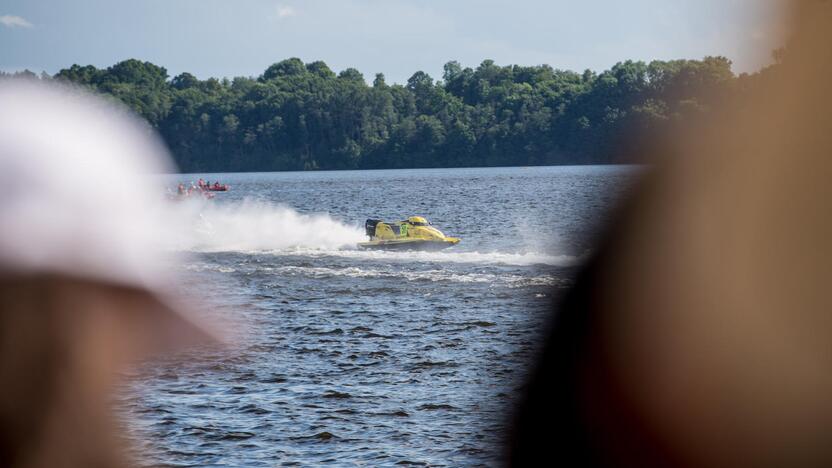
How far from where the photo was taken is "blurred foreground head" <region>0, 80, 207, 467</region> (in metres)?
17.7

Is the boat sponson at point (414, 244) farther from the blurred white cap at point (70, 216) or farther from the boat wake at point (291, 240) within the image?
the blurred white cap at point (70, 216)

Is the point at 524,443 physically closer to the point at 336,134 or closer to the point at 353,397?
the point at 353,397

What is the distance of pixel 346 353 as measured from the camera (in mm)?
23016

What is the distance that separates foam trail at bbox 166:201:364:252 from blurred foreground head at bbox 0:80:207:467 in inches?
78.8

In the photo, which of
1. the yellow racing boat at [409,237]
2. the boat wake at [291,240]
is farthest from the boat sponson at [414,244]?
the boat wake at [291,240]

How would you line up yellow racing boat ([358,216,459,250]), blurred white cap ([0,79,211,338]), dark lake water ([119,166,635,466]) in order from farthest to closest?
blurred white cap ([0,79,211,338]) → yellow racing boat ([358,216,459,250]) → dark lake water ([119,166,635,466])

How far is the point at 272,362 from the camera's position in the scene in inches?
878

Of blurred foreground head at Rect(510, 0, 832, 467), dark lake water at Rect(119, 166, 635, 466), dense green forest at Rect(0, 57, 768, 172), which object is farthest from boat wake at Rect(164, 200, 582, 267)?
dense green forest at Rect(0, 57, 768, 172)

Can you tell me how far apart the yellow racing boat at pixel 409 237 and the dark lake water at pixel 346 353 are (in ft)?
1.95

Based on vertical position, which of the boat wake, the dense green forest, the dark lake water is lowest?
the dark lake water

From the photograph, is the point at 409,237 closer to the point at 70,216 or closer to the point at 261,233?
the point at 261,233

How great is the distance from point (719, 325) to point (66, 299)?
1871 centimetres

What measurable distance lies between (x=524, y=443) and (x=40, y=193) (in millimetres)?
44864

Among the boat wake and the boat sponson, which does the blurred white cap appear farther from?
the boat sponson
